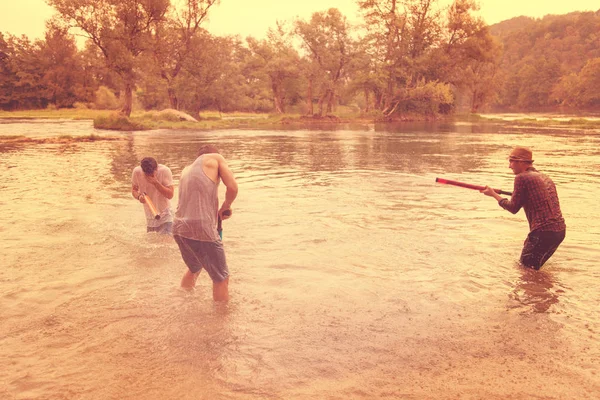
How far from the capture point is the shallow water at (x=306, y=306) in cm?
414

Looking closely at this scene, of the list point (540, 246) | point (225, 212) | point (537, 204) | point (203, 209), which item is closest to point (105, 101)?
point (225, 212)

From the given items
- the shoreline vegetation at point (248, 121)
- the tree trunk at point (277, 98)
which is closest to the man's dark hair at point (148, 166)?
the shoreline vegetation at point (248, 121)

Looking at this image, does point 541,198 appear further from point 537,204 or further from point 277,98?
point 277,98

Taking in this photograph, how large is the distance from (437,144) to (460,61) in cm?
4214

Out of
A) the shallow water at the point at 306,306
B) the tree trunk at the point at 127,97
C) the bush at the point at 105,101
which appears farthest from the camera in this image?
the bush at the point at 105,101

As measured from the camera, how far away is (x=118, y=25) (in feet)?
155

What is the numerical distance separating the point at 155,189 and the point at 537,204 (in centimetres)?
601

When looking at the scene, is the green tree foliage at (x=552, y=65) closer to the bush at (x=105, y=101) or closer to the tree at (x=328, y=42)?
the tree at (x=328, y=42)

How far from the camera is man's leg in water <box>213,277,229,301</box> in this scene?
5.65 meters

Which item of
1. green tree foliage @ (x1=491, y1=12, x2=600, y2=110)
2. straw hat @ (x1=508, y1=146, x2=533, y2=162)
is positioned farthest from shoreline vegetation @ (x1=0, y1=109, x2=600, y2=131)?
green tree foliage @ (x1=491, y1=12, x2=600, y2=110)

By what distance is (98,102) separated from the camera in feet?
263

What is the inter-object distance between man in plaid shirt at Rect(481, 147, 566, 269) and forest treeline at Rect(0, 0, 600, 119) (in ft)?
156

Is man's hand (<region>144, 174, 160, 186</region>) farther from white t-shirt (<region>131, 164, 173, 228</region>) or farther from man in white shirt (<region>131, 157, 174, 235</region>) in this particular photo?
white t-shirt (<region>131, 164, 173, 228</region>)

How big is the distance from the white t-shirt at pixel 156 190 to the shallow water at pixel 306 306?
49cm
